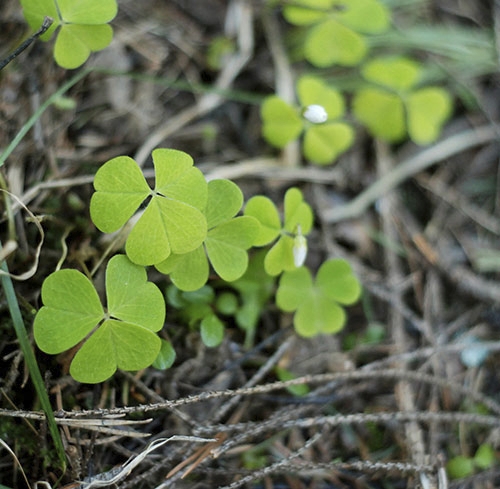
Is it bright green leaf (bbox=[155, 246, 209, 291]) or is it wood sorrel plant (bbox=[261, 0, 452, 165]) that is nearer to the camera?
bright green leaf (bbox=[155, 246, 209, 291])

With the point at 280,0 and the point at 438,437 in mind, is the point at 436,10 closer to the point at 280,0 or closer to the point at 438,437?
the point at 280,0

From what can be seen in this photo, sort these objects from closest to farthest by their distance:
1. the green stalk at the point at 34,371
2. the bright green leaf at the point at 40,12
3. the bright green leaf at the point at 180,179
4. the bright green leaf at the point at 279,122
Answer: the green stalk at the point at 34,371 < the bright green leaf at the point at 180,179 < the bright green leaf at the point at 40,12 < the bright green leaf at the point at 279,122

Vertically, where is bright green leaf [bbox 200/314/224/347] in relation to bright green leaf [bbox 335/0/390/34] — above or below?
below

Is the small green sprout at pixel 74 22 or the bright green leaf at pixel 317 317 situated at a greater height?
the small green sprout at pixel 74 22

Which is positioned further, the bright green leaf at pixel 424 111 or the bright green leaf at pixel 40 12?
the bright green leaf at pixel 424 111

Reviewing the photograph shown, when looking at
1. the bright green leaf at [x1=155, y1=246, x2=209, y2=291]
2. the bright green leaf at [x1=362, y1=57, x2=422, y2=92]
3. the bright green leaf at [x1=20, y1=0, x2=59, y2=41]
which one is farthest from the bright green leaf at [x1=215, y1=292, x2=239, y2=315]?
the bright green leaf at [x1=362, y1=57, x2=422, y2=92]

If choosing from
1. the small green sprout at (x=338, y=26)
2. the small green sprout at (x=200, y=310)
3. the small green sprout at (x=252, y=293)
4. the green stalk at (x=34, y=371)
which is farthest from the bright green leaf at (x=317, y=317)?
the small green sprout at (x=338, y=26)

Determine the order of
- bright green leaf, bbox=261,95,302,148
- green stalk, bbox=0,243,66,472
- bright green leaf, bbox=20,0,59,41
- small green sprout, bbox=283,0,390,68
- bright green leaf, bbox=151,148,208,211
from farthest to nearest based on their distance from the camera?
small green sprout, bbox=283,0,390,68 → bright green leaf, bbox=261,95,302,148 → bright green leaf, bbox=20,0,59,41 → bright green leaf, bbox=151,148,208,211 → green stalk, bbox=0,243,66,472

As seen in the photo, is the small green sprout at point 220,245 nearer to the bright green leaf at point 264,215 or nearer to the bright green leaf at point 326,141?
the bright green leaf at point 264,215

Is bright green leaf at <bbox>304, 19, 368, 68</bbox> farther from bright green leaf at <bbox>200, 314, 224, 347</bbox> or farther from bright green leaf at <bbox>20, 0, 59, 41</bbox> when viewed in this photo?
bright green leaf at <bbox>200, 314, 224, 347</bbox>
